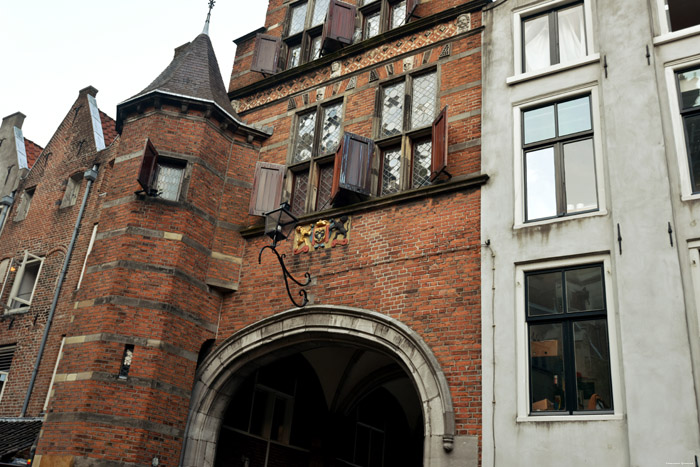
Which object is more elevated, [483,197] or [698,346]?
[483,197]

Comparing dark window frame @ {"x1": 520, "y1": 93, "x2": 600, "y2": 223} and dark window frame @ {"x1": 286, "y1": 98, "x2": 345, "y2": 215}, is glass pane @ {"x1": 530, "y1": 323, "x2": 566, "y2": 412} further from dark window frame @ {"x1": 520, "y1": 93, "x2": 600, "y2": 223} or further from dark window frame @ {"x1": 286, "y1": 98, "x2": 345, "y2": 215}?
dark window frame @ {"x1": 286, "y1": 98, "x2": 345, "y2": 215}

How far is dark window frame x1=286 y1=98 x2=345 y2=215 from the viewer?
38.5 ft

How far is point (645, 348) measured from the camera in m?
7.47

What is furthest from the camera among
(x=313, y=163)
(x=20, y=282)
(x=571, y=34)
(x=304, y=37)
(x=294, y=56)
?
(x=20, y=282)

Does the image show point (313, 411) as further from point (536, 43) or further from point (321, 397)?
point (536, 43)

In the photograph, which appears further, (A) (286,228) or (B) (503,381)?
(A) (286,228)

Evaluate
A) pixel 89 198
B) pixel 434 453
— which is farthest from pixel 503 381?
pixel 89 198

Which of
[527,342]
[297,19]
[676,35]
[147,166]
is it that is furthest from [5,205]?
[676,35]

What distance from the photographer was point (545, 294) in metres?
8.52

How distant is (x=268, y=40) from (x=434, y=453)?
30.5ft

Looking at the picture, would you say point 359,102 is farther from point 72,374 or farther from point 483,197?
point 72,374

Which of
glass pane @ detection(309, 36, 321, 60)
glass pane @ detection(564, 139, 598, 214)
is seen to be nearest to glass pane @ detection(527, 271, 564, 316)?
glass pane @ detection(564, 139, 598, 214)

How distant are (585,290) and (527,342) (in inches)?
37.7

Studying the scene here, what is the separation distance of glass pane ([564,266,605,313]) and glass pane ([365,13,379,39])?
21.8 feet
